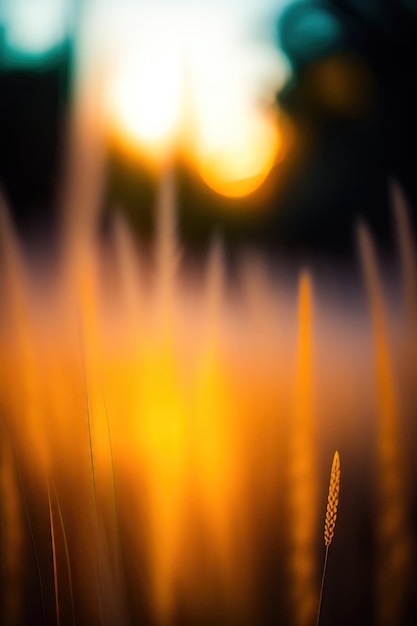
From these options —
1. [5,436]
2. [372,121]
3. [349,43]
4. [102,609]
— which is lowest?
[102,609]

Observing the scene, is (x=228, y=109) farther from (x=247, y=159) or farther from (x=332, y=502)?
(x=332, y=502)

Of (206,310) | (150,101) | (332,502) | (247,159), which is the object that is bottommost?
(332,502)

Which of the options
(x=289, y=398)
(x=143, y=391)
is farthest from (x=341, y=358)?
(x=143, y=391)

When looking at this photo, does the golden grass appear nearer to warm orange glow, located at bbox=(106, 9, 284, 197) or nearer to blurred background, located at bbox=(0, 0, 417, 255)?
blurred background, located at bbox=(0, 0, 417, 255)

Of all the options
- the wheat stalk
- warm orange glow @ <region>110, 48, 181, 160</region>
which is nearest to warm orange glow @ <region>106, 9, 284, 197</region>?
warm orange glow @ <region>110, 48, 181, 160</region>

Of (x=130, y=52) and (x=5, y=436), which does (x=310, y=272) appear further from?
(x=5, y=436)

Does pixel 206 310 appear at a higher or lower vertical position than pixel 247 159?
lower

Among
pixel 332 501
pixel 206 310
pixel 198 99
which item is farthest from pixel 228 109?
pixel 332 501

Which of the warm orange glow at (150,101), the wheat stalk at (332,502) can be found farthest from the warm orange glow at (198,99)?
the wheat stalk at (332,502)
